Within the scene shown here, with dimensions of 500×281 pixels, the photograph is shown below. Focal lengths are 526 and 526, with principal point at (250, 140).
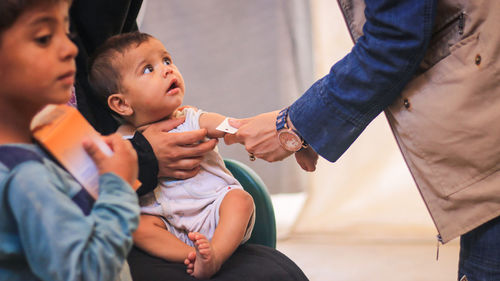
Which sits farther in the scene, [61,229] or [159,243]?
[159,243]

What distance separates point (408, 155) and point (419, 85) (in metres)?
0.14

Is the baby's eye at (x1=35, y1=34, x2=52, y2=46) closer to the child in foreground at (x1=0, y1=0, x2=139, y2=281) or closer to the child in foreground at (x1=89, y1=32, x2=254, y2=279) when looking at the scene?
the child in foreground at (x1=0, y1=0, x2=139, y2=281)

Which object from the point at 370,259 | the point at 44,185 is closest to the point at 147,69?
the point at 44,185

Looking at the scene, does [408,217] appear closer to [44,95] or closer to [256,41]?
[256,41]

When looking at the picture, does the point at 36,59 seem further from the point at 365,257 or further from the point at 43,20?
the point at 365,257

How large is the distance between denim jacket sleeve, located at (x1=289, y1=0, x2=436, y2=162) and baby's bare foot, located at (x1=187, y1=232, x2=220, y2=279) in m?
0.31

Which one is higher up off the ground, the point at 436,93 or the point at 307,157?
the point at 436,93

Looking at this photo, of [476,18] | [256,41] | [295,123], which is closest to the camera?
[476,18]

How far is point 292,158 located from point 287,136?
1641 millimetres

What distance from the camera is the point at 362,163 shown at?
2600mm

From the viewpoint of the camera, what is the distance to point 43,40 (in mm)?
686

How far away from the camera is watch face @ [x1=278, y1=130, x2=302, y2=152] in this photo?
1.17m

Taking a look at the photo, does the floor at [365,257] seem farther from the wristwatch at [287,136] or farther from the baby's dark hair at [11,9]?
the baby's dark hair at [11,9]

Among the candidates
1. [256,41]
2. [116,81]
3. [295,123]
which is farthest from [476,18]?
[256,41]
